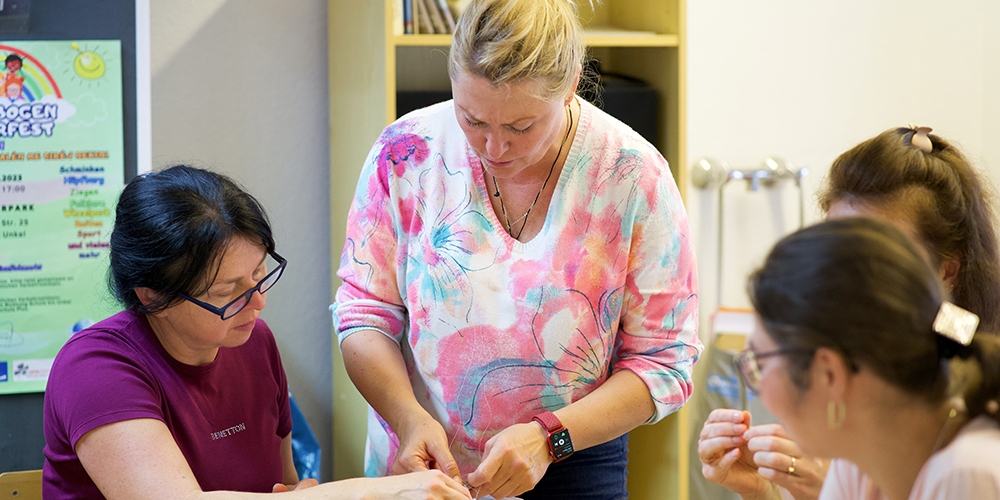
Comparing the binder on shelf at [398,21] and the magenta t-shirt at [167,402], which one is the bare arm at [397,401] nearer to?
the magenta t-shirt at [167,402]

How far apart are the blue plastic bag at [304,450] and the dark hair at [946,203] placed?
58.3 inches

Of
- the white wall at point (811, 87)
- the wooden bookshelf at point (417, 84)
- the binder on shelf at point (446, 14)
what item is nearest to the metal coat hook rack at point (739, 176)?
the white wall at point (811, 87)

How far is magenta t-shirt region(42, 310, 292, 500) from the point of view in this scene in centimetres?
129

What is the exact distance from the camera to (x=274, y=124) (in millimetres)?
2416

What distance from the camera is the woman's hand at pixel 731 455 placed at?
4.23 ft

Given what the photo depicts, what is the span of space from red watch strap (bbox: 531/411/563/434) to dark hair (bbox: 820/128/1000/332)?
0.55 m

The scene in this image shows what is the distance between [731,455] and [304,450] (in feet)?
4.23

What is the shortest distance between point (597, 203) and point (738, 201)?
56.5 inches

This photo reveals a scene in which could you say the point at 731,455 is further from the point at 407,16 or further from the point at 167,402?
the point at 407,16

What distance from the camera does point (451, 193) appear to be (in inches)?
58.8

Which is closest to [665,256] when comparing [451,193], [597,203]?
[597,203]

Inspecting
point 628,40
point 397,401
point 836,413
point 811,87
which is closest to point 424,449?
point 397,401

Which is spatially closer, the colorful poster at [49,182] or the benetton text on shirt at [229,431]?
the benetton text on shirt at [229,431]

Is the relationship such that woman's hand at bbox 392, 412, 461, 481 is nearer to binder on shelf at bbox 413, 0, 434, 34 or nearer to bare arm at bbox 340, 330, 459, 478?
bare arm at bbox 340, 330, 459, 478
